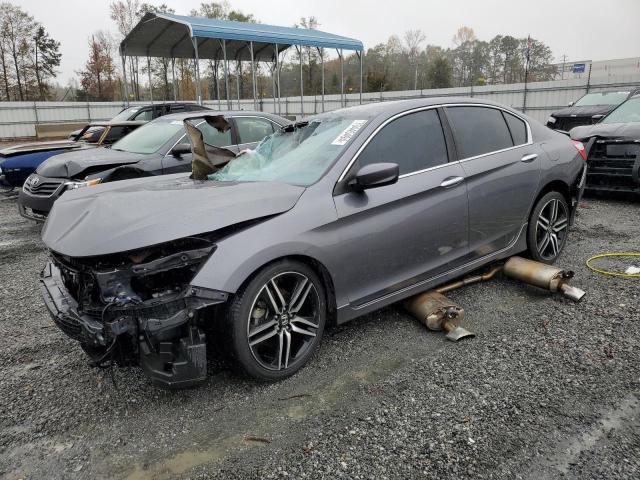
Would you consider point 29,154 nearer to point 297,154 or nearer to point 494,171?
point 297,154

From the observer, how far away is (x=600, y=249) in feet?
16.7

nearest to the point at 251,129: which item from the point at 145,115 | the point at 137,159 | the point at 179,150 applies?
the point at 179,150

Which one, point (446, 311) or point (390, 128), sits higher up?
point (390, 128)

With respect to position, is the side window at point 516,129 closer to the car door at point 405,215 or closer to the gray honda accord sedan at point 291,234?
the gray honda accord sedan at point 291,234

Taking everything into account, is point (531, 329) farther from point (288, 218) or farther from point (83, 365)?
point (83, 365)

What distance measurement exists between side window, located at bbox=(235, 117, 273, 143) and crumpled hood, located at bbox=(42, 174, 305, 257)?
3858mm

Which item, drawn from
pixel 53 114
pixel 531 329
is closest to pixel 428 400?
pixel 531 329

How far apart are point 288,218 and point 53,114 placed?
27999 mm

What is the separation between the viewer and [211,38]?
14.7 meters

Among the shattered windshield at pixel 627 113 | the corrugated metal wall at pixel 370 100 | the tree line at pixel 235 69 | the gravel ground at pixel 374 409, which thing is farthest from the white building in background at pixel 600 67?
the gravel ground at pixel 374 409

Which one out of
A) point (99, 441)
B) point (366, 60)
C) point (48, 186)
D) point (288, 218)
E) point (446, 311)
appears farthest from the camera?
point (366, 60)

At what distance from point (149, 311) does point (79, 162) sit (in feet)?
16.9

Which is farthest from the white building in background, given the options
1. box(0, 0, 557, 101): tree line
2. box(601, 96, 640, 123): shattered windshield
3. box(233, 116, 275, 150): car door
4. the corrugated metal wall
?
box(233, 116, 275, 150): car door

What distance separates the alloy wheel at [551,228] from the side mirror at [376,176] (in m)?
1.99
